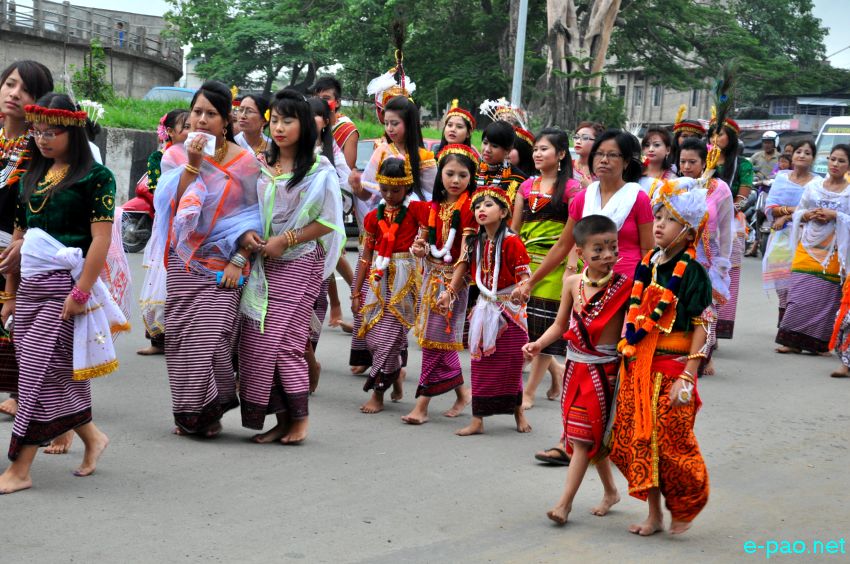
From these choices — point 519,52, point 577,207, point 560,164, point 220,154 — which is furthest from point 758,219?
point 220,154

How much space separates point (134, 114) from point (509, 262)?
44.7ft

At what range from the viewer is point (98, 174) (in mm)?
5043

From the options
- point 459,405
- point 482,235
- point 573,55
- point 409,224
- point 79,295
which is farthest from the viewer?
point 573,55

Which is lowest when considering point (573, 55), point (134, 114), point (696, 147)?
point (696, 147)

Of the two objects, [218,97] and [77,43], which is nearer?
[218,97]

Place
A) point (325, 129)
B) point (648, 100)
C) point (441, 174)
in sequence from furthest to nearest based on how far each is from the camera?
point (648, 100) → point (325, 129) → point (441, 174)

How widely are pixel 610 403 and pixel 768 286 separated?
6132 mm

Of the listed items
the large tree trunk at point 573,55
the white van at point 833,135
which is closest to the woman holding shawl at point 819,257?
the white van at point 833,135

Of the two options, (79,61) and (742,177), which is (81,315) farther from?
(79,61)

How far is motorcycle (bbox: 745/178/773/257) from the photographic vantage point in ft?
65.7

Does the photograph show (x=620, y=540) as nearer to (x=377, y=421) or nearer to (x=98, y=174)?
(x=377, y=421)

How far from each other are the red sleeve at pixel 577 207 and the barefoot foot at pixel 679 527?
7.36 ft

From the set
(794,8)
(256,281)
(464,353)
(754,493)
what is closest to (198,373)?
(256,281)

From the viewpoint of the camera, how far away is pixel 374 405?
6.96 m
